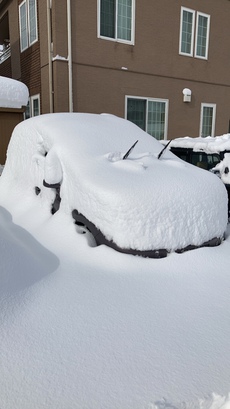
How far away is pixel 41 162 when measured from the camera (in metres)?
3.67

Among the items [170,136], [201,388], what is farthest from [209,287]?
[170,136]

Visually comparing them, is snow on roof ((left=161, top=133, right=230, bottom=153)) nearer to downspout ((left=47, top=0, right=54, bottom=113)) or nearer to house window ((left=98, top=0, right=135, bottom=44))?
downspout ((left=47, top=0, right=54, bottom=113))

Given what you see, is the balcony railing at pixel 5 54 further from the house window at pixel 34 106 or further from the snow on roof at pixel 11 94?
the snow on roof at pixel 11 94

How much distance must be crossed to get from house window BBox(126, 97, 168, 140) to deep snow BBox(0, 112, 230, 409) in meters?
7.99

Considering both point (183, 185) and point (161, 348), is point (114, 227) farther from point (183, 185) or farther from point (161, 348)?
point (161, 348)

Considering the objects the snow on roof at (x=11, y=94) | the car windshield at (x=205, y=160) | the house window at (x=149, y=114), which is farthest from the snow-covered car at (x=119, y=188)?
the house window at (x=149, y=114)

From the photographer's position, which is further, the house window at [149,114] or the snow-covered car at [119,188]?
the house window at [149,114]

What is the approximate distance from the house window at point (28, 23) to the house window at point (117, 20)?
2086 mm

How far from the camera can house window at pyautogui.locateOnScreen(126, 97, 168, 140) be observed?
1029 cm

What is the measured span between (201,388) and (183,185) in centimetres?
170

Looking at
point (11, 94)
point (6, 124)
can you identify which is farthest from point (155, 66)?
point (6, 124)

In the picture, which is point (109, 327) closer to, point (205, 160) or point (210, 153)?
point (210, 153)

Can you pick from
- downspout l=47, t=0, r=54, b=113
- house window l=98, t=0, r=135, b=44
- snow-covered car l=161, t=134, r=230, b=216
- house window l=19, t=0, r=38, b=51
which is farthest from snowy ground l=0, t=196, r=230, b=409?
house window l=19, t=0, r=38, b=51

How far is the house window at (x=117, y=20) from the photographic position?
9.20 m
